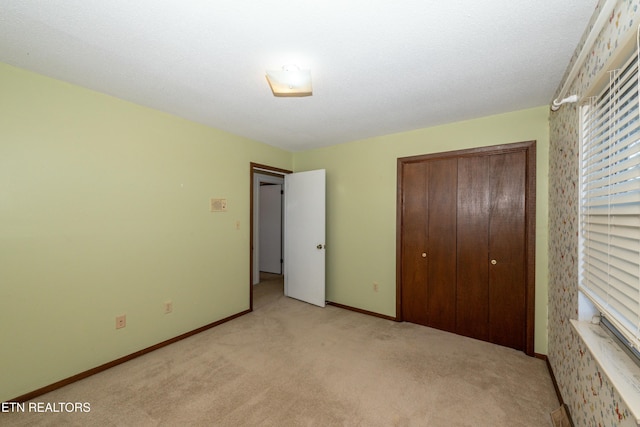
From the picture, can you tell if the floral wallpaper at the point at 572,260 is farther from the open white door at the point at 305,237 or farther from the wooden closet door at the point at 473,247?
the open white door at the point at 305,237

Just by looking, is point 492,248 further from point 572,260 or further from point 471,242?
point 572,260

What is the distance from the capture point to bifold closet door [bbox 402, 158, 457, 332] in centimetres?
282

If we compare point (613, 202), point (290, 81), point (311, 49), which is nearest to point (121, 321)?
point (290, 81)

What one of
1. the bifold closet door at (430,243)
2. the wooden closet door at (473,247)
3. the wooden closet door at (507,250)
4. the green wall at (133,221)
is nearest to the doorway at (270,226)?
the green wall at (133,221)

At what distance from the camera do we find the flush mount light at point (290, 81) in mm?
1686

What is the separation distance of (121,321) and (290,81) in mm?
2417

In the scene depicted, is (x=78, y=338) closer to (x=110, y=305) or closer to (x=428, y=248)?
(x=110, y=305)

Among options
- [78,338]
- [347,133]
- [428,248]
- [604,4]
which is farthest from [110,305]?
[604,4]

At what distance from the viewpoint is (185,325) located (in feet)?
9.03

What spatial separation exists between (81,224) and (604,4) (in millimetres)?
3352

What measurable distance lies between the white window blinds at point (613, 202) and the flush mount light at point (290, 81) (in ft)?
4.97

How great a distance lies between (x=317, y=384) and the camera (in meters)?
1.98

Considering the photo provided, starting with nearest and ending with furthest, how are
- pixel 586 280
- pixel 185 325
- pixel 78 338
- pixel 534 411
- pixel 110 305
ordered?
pixel 586 280 → pixel 534 411 → pixel 78 338 → pixel 110 305 → pixel 185 325

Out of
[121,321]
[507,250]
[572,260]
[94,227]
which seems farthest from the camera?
[507,250]
